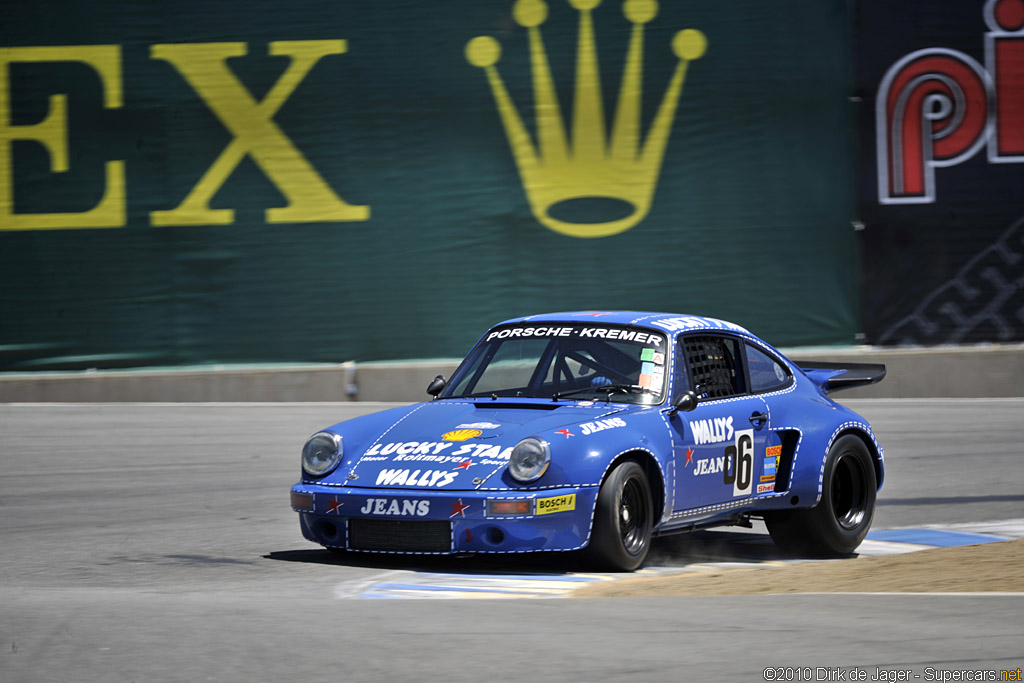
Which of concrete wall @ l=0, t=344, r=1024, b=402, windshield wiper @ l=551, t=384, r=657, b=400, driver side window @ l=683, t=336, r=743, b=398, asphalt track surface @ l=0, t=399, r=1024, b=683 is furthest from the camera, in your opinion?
concrete wall @ l=0, t=344, r=1024, b=402

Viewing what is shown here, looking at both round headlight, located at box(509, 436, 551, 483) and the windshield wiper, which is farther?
the windshield wiper

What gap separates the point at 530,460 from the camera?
696cm

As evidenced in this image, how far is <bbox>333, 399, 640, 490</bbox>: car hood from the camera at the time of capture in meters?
7.05

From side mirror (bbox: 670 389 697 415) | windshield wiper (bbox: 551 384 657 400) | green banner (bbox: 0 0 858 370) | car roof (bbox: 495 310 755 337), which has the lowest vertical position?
side mirror (bbox: 670 389 697 415)

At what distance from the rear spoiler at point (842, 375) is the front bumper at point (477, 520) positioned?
98.8 inches

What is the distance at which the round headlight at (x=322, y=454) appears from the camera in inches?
290

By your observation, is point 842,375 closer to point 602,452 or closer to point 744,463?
point 744,463

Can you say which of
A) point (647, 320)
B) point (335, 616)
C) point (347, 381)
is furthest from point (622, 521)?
point (347, 381)

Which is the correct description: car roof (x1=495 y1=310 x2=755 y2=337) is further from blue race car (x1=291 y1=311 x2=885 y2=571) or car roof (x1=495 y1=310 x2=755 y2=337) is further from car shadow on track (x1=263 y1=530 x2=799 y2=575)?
car shadow on track (x1=263 y1=530 x2=799 y2=575)

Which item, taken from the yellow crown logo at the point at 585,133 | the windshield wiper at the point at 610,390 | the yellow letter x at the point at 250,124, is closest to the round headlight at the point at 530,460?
the windshield wiper at the point at 610,390

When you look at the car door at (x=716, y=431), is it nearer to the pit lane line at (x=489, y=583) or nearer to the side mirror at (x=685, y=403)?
the side mirror at (x=685, y=403)

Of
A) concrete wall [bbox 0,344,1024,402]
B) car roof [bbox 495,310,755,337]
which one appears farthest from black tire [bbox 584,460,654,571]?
concrete wall [bbox 0,344,1024,402]

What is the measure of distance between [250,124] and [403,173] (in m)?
1.75

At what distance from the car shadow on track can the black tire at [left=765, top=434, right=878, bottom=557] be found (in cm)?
14
